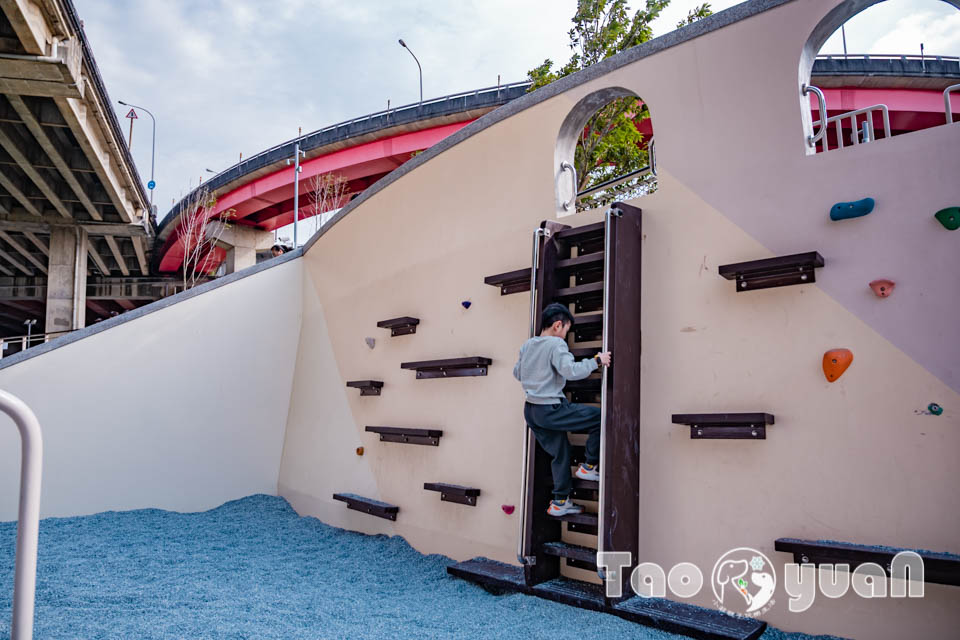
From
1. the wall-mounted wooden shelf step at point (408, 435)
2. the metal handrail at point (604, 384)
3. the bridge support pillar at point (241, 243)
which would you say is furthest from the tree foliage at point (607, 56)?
the bridge support pillar at point (241, 243)

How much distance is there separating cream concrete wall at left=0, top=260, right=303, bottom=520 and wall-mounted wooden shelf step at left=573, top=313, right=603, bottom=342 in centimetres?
385

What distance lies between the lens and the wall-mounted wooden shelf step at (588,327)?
133 inches

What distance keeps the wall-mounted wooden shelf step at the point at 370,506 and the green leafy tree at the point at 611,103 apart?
3.81 metres

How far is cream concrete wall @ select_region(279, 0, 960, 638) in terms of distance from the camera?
2516mm

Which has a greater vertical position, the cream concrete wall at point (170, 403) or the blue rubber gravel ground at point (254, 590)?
the cream concrete wall at point (170, 403)

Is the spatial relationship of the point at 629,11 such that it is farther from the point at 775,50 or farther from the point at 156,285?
the point at 156,285

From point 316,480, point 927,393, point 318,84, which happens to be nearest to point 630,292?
point 927,393

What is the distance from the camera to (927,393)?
2.47 meters

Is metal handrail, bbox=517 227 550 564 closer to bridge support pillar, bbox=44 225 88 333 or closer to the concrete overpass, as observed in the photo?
the concrete overpass

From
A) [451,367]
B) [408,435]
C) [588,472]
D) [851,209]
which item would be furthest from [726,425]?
[408,435]

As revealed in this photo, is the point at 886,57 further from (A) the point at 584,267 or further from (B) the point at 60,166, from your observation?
(B) the point at 60,166

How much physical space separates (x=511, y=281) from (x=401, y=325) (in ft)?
4.06

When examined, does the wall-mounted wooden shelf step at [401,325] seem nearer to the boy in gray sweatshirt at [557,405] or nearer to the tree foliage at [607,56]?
the boy in gray sweatshirt at [557,405]

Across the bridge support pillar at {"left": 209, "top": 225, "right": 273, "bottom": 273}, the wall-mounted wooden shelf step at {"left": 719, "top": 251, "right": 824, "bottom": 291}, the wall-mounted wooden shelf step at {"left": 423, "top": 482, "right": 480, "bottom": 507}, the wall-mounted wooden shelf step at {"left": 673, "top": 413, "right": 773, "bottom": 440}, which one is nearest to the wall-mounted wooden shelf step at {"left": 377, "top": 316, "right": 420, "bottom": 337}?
the wall-mounted wooden shelf step at {"left": 423, "top": 482, "right": 480, "bottom": 507}
